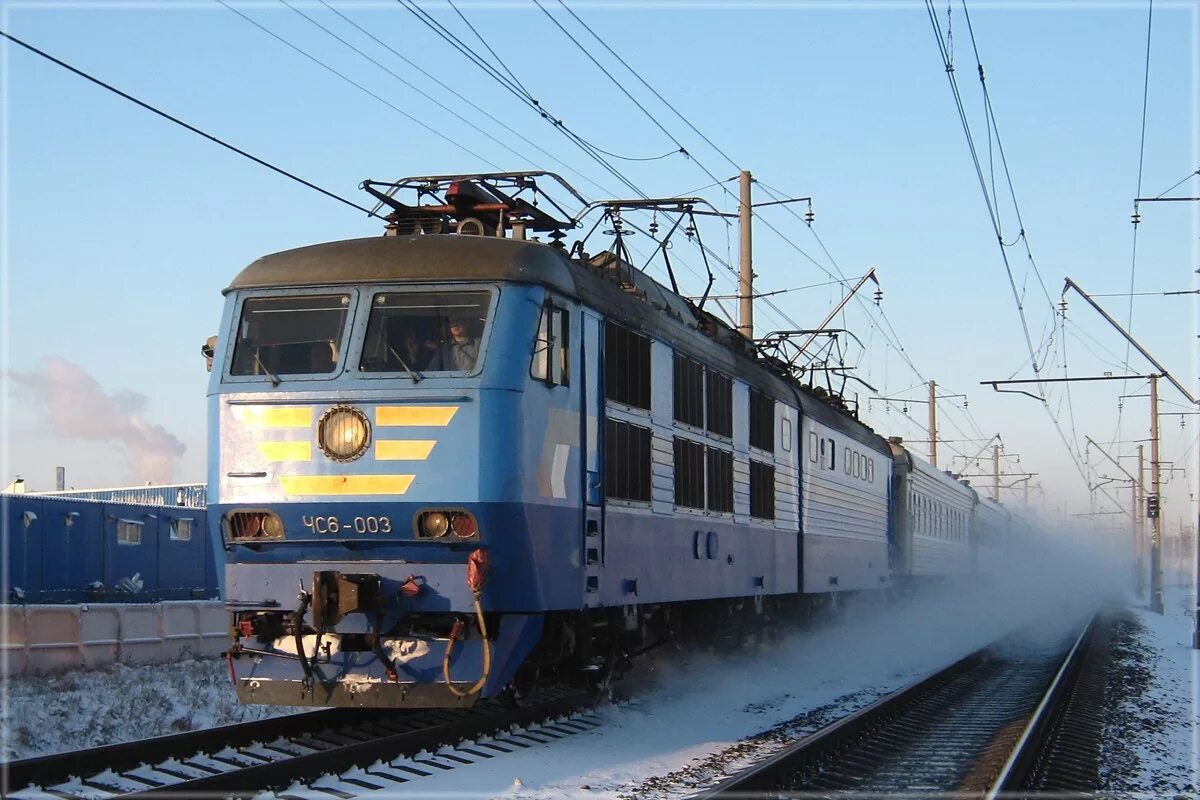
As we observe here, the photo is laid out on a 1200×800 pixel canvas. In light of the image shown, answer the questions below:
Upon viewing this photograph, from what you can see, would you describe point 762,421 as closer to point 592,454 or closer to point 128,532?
point 592,454

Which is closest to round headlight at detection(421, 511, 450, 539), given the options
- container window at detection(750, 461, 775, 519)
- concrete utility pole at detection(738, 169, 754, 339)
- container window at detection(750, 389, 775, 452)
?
container window at detection(750, 461, 775, 519)

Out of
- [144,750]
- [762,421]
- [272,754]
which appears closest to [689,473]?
[762,421]

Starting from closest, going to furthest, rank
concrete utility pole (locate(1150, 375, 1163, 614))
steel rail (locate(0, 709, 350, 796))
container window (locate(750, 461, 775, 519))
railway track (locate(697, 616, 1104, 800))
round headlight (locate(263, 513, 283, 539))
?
steel rail (locate(0, 709, 350, 796))
railway track (locate(697, 616, 1104, 800))
round headlight (locate(263, 513, 283, 539))
container window (locate(750, 461, 775, 519))
concrete utility pole (locate(1150, 375, 1163, 614))

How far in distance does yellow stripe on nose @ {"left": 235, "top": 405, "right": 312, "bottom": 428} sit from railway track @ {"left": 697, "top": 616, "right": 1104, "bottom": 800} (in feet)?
13.1

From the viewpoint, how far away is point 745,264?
2256 centimetres

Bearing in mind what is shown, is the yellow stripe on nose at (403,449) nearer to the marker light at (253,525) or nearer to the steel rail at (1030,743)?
the marker light at (253,525)

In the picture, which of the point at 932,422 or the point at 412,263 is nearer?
A: the point at 412,263

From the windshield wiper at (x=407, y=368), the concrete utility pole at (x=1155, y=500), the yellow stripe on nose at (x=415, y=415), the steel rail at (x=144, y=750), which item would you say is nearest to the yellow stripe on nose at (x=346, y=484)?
the yellow stripe on nose at (x=415, y=415)

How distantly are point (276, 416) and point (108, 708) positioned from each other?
4348 mm

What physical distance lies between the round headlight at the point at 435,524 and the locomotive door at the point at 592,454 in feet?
4.79

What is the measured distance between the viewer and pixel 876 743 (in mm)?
11617

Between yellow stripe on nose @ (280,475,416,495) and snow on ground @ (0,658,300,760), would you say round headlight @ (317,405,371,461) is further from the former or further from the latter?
snow on ground @ (0,658,300,760)

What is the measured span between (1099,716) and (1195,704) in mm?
2881

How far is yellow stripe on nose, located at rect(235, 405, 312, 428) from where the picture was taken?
1010 centimetres
